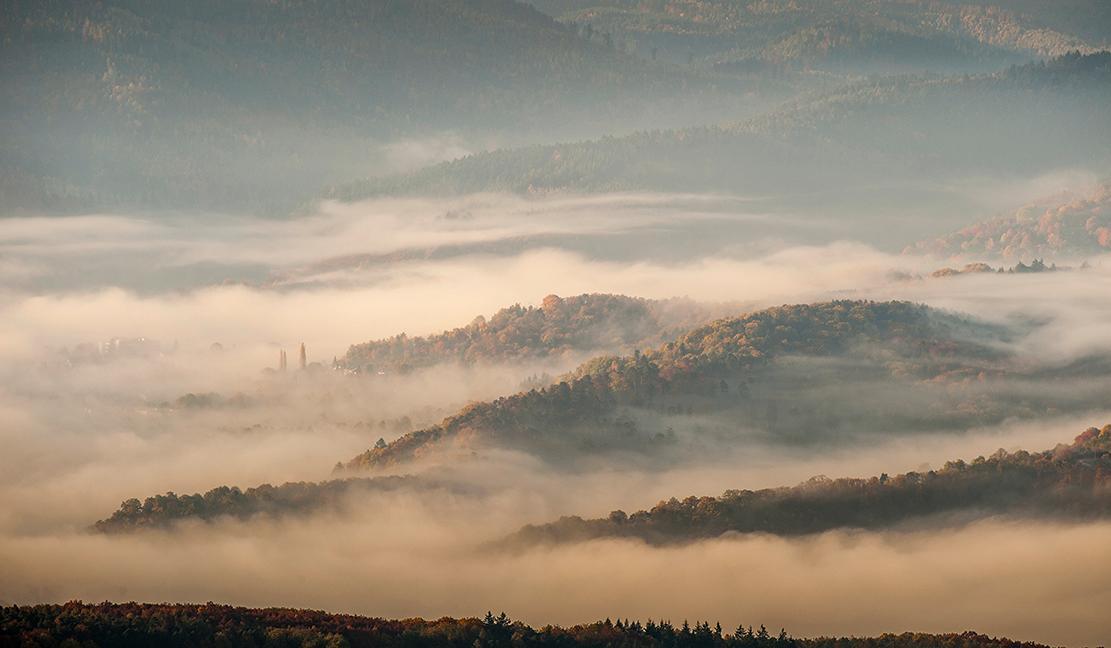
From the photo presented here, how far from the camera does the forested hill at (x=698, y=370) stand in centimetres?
16088

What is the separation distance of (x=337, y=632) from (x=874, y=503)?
1660 inches

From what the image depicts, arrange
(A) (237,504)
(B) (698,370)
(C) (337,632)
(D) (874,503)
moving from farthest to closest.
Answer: (B) (698,370) → (D) (874,503) → (A) (237,504) → (C) (337,632)

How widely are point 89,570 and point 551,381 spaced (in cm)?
6092

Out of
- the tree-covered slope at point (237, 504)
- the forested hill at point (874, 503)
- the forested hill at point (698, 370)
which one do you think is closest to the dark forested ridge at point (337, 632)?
the forested hill at point (874, 503)

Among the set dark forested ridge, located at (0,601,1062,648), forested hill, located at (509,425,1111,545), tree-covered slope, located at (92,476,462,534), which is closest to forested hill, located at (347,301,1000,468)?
tree-covered slope, located at (92,476,462,534)

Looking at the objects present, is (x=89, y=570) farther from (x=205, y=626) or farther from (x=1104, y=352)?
(x=1104, y=352)

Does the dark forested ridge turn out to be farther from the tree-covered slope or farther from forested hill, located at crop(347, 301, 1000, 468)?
forested hill, located at crop(347, 301, 1000, 468)

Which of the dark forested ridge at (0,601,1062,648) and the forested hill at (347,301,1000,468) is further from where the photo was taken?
the forested hill at (347,301,1000,468)

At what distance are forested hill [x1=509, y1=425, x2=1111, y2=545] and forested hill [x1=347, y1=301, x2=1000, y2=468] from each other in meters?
18.7

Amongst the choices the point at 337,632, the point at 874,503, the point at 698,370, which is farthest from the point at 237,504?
the point at 698,370

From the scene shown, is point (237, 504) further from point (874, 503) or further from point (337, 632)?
point (337, 632)

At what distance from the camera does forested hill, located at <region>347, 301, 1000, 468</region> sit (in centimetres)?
16088

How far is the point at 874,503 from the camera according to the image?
463 ft

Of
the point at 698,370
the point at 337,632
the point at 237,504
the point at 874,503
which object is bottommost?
the point at 337,632
